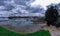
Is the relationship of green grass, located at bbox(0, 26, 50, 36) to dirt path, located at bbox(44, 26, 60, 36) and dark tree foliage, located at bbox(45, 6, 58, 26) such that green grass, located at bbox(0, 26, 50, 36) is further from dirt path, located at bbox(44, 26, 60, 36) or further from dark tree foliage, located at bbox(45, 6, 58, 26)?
dark tree foliage, located at bbox(45, 6, 58, 26)

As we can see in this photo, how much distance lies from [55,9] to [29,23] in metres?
0.71

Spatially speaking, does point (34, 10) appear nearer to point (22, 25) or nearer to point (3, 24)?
point (22, 25)

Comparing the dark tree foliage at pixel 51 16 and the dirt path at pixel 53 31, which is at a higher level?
the dark tree foliage at pixel 51 16

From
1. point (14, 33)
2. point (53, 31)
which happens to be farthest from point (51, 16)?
point (14, 33)

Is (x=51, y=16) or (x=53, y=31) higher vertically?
(x=51, y=16)

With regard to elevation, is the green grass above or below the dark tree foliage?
below

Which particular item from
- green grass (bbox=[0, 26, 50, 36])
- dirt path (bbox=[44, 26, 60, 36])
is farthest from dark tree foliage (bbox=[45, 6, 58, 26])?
green grass (bbox=[0, 26, 50, 36])

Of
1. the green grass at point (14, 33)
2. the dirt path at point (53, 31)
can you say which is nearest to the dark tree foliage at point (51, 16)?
the dirt path at point (53, 31)

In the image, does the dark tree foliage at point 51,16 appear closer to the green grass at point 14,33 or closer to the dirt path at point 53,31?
the dirt path at point 53,31

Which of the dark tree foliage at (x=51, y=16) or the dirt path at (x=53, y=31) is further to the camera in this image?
the dark tree foliage at (x=51, y=16)

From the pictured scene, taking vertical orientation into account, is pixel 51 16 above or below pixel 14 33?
above

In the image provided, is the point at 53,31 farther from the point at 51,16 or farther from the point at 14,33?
the point at 14,33

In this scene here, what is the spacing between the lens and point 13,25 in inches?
160

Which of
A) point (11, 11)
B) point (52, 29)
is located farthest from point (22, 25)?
point (52, 29)
